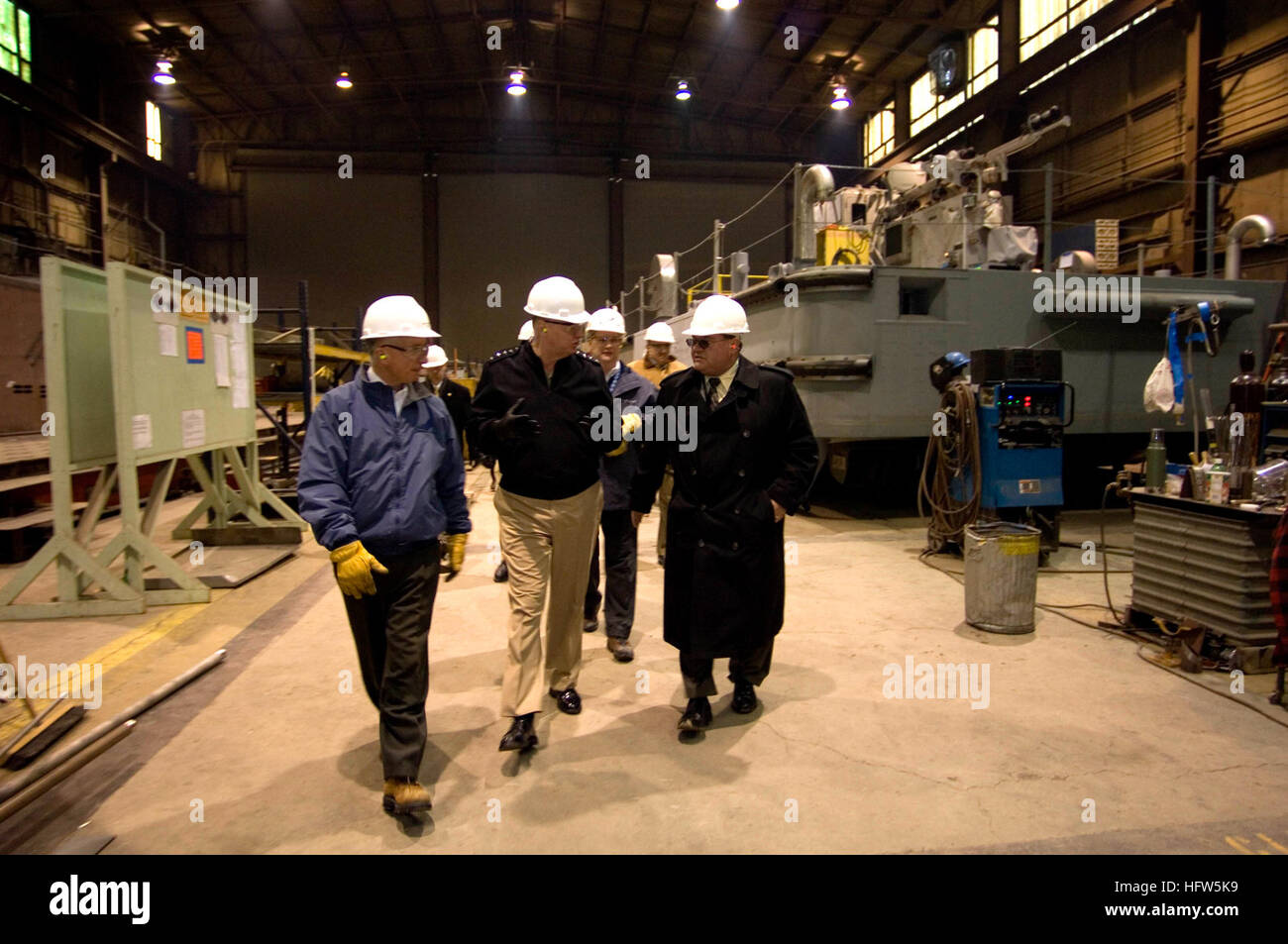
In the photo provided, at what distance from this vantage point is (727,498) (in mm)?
3266

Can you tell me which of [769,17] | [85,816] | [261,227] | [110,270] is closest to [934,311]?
[110,270]

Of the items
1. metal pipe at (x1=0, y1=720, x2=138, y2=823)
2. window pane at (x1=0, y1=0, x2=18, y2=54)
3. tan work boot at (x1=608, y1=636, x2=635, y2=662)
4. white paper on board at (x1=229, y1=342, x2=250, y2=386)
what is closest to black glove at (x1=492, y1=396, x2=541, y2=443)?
tan work boot at (x1=608, y1=636, x2=635, y2=662)

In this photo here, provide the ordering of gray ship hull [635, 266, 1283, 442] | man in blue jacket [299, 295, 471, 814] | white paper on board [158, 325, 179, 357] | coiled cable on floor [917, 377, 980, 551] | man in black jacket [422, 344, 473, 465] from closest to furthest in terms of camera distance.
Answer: man in blue jacket [299, 295, 471, 814]
white paper on board [158, 325, 179, 357]
coiled cable on floor [917, 377, 980, 551]
man in black jacket [422, 344, 473, 465]
gray ship hull [635, 266, 1283, 442]

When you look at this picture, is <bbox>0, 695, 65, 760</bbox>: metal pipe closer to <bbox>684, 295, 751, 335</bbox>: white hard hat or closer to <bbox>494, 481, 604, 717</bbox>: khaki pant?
<bbox>494, 481, 604, 717</bbox>: khaki pant

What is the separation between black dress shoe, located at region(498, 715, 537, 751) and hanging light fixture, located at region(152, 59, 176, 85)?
19506 mm

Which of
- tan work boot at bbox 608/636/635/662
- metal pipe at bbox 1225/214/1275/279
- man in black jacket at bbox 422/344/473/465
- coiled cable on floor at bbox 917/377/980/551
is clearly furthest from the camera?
metal pipe at bbox 1225/214/1275/279

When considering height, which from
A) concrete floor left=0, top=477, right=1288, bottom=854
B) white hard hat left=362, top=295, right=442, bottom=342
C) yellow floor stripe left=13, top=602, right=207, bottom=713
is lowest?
concrete floor left=0, top=477, right=1288, bottom=854

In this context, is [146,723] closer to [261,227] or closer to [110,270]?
[110,270]

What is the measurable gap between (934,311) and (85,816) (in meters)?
7.58

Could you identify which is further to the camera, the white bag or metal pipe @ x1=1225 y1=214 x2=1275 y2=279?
metal pipe @ x1=1225 y1=214 x2=1275 y2=279

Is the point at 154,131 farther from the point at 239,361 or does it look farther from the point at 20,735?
the point at 20,735

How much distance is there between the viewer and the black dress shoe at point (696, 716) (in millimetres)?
3279

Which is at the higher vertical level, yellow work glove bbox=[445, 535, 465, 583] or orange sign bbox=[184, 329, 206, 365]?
orange sign bbox=[184, 329, 206, 365]

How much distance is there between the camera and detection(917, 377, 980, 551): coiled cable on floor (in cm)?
615
